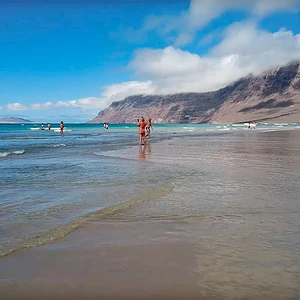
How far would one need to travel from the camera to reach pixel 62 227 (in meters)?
6.03

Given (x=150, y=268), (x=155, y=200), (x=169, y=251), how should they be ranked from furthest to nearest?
(x=155, y=200) → (x=169, y=251) → (x=150, y=268)

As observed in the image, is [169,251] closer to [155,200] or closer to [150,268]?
[150,268]

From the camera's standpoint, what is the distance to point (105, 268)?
432cm

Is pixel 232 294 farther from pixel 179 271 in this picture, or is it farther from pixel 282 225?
pixel 282 225

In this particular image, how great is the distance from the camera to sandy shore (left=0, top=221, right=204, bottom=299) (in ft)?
12.3

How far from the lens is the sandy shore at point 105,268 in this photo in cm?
375

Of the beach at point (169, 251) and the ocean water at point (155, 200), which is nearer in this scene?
the beach at point (169, 251)

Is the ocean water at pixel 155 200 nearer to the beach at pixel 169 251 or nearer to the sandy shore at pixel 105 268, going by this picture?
the beach at pixel 169 251

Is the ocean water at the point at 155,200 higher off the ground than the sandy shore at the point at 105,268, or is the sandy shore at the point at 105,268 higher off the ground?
the ocean water at the point at 155,200

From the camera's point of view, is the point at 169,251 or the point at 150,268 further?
the point at 169,251

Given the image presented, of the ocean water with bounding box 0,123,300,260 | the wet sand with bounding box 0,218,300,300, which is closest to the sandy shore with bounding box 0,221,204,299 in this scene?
the wet sand with bounding box 0,218,300,300

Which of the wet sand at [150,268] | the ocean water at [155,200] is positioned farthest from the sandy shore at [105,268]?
the ocean water at [155,200]

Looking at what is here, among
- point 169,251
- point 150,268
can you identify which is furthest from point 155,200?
point 150,268

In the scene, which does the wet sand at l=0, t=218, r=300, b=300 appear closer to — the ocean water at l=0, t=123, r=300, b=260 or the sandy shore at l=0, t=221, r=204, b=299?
the sandy shore at l=0, t=221, r=204, b=299
